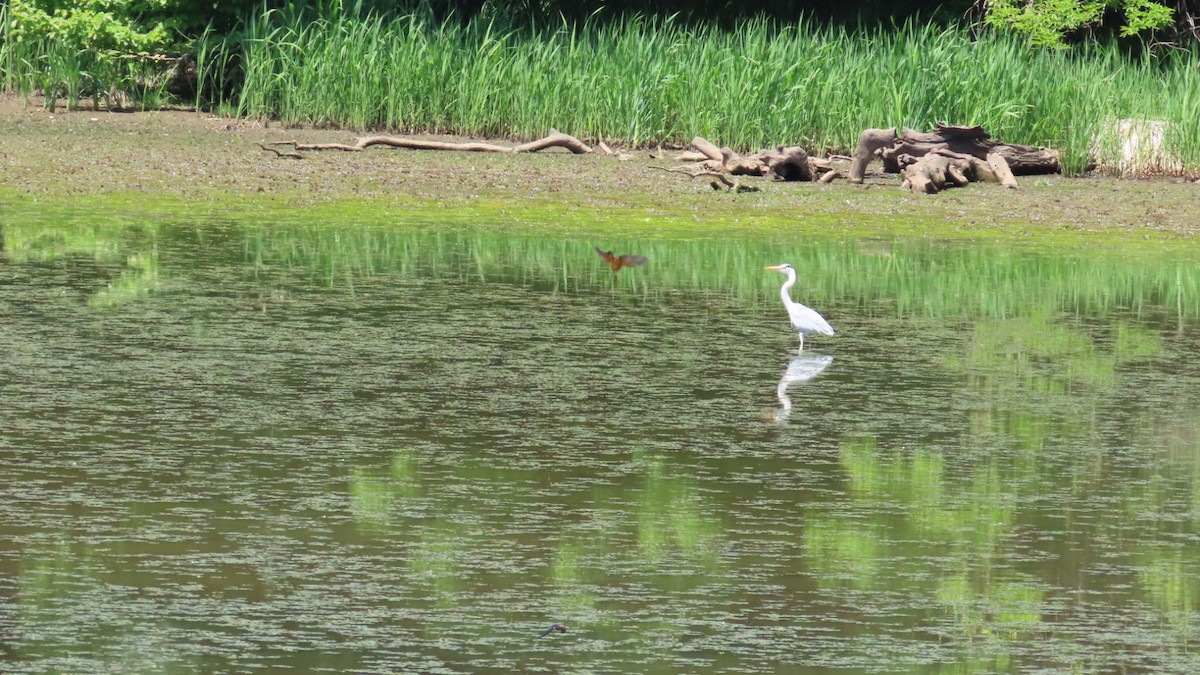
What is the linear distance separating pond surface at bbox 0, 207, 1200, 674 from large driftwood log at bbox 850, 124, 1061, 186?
193 inches

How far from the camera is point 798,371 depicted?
326 inches

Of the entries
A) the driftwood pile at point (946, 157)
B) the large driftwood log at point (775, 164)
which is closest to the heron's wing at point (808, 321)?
the driftwood pile at point (946, 157)

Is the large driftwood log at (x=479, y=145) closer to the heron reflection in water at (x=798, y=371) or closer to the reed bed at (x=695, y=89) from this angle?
the reed bed at (x=695, y=89)

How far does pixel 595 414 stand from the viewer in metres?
7.15

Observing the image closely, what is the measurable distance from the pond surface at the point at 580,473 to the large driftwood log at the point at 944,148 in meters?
4.90

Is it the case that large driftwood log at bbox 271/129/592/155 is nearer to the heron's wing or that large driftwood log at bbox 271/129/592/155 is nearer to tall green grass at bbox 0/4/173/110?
tall green grass at bbox 0/4/173/110

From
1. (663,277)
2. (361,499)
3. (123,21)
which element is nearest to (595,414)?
(361,499)

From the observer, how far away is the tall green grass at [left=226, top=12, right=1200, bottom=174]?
17141mm

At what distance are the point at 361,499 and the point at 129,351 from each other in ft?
8.57

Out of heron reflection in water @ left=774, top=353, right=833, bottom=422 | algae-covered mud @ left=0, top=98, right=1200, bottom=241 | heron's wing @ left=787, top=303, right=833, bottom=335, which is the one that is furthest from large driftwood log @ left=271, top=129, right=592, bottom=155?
heron reflection in water @ left=774, top=353, right=833, bottom=422

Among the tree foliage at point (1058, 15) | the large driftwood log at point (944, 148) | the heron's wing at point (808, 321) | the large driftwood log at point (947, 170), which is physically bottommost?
the heron's wing at point (808, 321)

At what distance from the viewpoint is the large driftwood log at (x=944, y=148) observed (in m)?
15.8

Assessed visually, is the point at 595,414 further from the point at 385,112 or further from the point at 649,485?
the point at 385,112

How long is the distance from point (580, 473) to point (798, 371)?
2.29 metres
